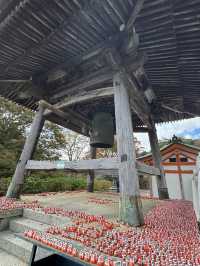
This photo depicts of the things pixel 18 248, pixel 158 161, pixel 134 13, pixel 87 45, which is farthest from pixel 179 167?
pixel 18 248

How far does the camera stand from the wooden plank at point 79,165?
4155mm

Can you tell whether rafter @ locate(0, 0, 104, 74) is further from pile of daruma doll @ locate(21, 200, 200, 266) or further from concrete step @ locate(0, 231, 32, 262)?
concrete step @ locate(0, 231, 32, 262)

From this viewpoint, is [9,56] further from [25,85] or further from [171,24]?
[171,24]

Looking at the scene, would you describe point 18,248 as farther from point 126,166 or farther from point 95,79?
point 95,79

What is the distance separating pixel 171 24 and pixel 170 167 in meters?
13.3

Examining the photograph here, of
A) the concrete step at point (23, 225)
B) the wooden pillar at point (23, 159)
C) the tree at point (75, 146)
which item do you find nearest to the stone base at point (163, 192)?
the concrete step at point (23, 225)

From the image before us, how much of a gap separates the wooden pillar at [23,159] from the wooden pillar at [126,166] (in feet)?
10.8

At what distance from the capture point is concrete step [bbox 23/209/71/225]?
3.62 metres

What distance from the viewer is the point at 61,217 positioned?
12.2 feet

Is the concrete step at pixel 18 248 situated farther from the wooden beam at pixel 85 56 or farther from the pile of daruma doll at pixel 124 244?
the wooden beam at pixel 85 56

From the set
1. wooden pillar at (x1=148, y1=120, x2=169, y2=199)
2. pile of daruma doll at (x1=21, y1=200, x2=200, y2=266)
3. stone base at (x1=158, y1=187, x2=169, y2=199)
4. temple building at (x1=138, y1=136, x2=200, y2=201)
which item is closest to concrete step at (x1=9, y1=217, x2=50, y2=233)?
pile of daruma doll at (x1=21, y1=200, x2=200, y2=266)

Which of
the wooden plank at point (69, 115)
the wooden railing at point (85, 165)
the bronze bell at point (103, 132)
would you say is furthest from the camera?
the wooden plank at point (69, 115)

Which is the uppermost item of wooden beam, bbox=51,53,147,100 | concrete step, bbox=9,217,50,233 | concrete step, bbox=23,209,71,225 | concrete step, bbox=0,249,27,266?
wooden beam, bbox=51,53,147,100

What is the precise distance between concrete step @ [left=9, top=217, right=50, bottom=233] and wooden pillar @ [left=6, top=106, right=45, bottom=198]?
4.82 ft
